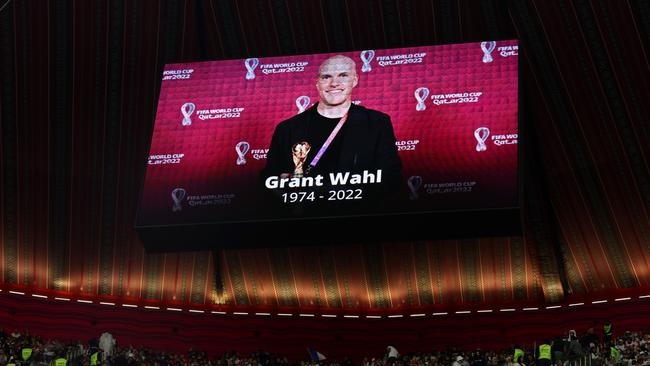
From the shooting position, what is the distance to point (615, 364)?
64.8ft

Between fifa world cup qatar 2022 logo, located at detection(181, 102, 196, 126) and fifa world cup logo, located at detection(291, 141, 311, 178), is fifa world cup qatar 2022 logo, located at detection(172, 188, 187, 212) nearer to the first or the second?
fifa world cup qatar 2022 logo, located at detection(181, 102, 196, 126)

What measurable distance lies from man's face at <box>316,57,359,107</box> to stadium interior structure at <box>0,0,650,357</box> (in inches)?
68.5

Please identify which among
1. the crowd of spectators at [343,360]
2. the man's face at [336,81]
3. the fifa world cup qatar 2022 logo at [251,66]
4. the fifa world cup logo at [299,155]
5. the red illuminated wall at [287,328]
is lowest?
the crowd of spectators at [343,360]

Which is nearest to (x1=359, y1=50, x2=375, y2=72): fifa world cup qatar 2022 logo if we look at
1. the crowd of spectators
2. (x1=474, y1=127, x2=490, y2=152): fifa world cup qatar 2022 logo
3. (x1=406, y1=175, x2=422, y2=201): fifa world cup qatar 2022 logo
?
(x1=474, y1=127, x2=490, y2=152): fifa world cup qatar 2022 logo

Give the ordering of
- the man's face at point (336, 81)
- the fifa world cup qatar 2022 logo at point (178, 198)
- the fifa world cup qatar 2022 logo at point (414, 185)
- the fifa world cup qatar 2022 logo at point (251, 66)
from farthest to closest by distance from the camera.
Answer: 1. the fifa world cup qatar 2022 logo at point (251, 66)
2. the man's face at point (336, 81)
3. the fifa world cup qatar 2022 logo at point (178, 198)
4. the fifa world cup qatar 2022 logo at point (414, 185)

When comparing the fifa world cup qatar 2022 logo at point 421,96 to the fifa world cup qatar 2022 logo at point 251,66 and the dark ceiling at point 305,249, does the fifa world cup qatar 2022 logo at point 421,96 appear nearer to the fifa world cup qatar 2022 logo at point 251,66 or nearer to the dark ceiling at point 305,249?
the dark ceiling at point 305,249

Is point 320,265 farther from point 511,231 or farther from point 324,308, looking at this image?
point 511,231

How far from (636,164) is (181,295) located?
11.2m

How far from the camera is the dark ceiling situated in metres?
21.3

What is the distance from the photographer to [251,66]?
20047 mm

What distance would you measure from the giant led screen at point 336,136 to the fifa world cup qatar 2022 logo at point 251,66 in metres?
0.03

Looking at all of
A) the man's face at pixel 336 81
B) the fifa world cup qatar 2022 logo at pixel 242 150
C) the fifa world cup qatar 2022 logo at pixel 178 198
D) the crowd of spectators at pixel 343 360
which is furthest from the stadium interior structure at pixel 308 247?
the fifa world cup qatar 2022 logo at pixel 178 198

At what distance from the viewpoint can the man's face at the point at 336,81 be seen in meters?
19.3

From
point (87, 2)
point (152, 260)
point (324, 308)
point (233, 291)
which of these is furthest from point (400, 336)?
point (87, 2)
